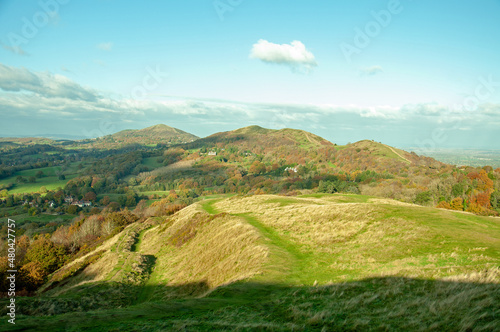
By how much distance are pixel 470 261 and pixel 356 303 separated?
9.16 m

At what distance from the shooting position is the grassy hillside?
10.7 m

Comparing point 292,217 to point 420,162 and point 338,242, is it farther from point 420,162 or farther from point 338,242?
point 420,162

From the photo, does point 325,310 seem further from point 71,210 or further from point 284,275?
point 71,210

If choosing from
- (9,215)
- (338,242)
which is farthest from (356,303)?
(9,215)

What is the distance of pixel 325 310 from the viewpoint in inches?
463

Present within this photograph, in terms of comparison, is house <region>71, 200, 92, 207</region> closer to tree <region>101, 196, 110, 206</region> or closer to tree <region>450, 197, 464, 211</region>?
tree <region>101, 196, 110, 206</region>

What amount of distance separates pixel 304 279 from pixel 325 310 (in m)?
6.06

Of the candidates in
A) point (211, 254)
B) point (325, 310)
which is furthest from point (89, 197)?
point (325, 310)

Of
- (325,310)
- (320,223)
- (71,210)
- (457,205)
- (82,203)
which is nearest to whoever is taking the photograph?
(325,310)

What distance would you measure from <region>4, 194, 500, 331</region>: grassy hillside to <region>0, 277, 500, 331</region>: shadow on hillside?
0.06m

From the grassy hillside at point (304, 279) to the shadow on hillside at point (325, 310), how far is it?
6cm

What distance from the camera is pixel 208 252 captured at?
100 ft

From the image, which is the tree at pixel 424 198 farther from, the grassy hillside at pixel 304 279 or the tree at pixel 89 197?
the tree at pixel 89 197

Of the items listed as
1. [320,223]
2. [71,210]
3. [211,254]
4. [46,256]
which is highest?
[320,223]
